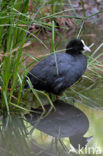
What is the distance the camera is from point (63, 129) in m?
3.66

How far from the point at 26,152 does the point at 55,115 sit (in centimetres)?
94

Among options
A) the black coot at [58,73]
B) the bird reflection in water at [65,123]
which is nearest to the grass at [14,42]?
the bird reflection in water at [65,123]

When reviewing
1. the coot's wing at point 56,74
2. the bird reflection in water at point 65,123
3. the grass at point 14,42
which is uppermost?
the grass at point 14,42

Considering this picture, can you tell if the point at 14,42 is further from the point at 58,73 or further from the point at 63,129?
the point at 63,129

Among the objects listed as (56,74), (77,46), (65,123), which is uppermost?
(77,46)

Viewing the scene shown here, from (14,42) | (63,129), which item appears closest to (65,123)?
(63,129)

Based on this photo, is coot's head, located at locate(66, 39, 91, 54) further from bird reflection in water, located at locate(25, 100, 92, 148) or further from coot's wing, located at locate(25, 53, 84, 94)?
bird reflection in water, located at locate(25, 100, 92, 148)

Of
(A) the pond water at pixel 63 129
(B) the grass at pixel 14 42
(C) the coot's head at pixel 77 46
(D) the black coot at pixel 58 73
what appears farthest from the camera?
(C) the coot's head at pixel 77 46

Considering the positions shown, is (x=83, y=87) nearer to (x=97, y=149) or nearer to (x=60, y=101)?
(x=60, y=101)

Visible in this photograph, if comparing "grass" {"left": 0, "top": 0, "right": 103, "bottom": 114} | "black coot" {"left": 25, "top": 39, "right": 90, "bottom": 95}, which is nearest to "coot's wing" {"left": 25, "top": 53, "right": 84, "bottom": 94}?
"black coot" {"left": 25, "top": 39, "right": 90, "bottom": 95}

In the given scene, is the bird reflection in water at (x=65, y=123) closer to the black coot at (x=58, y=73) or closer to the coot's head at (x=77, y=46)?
the black coot at (x=58, y=73)

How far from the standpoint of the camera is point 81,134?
3561 millimetres

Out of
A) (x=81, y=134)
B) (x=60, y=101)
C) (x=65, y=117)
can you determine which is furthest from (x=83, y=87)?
(x=81, y=134)

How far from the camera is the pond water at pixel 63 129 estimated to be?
319cm
